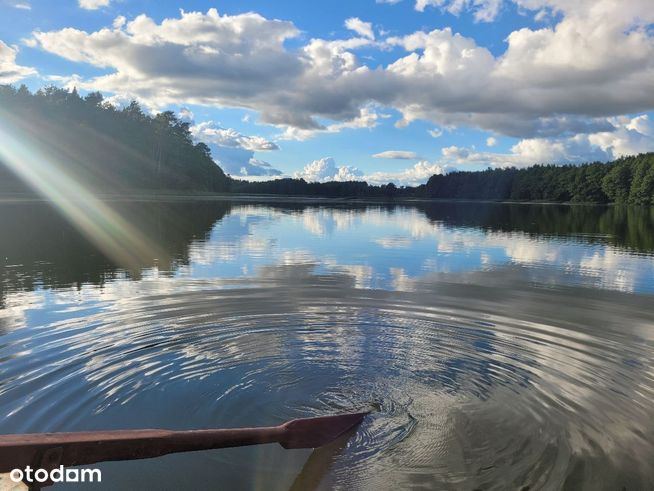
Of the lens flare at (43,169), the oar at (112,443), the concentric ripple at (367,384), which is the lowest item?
the concentric ripple at (367,384)

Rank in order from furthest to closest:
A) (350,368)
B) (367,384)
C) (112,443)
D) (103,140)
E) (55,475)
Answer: (103,140) → (350,368) → (367,384) → (55,475) → (112,443)

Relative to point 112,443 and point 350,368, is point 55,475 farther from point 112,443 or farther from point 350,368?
point 350,368

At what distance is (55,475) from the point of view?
5930 millimetres

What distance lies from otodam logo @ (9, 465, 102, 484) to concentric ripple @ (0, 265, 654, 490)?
9.9 inches

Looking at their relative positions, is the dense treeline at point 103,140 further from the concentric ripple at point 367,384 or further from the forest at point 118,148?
the concentric ripple at point 367,384

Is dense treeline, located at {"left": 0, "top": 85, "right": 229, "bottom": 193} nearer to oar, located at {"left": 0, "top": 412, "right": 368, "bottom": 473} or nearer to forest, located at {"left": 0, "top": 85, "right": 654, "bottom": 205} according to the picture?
forest, located at {"left": 0, "top": 85, "right": 654, "bottom": 205}

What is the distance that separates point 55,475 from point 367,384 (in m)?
5.43

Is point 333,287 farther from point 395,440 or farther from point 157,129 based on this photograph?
point 157,129

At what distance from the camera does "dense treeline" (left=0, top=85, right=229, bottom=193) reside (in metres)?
126

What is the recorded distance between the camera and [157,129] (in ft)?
527

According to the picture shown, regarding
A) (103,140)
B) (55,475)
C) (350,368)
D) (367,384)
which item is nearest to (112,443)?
(55,475)

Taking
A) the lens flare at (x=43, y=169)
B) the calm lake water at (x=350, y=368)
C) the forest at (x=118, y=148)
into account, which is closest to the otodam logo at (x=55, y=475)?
the calm lake water at (x=350, y=368)

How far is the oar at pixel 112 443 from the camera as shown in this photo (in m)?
4.41

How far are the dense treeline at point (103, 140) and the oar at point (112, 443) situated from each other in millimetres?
108562
